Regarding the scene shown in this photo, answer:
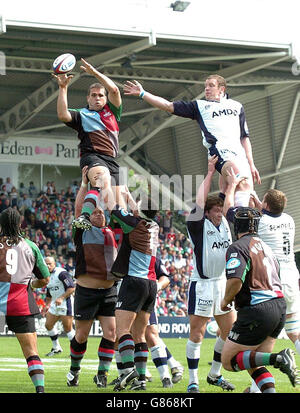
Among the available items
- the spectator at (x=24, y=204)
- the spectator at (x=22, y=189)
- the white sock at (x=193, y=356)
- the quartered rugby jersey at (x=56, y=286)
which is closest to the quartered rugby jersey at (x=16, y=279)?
the white sock at (x=193, y=356)

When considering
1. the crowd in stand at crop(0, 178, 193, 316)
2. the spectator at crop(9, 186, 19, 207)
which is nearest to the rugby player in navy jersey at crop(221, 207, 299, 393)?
the crowd in stand at crop(0, 178, 193, 316)

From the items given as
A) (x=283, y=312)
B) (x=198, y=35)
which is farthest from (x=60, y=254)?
(x=283, y=312)

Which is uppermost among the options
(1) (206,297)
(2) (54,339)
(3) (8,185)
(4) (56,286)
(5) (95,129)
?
(3) (8,185)

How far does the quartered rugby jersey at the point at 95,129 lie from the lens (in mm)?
10938

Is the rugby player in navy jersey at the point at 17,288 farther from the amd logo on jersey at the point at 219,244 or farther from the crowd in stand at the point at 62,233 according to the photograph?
the crowd in stand at the point at 62,233

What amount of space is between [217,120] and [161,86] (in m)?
23.1

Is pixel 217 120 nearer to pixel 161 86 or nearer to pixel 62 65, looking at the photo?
pixel 62 65

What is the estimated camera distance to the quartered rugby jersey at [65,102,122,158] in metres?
10.9

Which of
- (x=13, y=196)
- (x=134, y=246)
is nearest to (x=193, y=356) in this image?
(x=134, y=246)

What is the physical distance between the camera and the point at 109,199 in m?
10.6

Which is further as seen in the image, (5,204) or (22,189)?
(22,189)

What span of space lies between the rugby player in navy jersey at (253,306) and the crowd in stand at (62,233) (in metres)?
21.4

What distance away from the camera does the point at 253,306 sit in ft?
26.3

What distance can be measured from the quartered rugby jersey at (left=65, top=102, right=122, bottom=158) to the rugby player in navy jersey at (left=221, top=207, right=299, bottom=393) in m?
3.27
